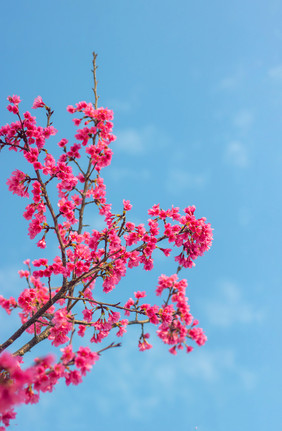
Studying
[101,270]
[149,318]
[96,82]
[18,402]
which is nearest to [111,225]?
[101,270]

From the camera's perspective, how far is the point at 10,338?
7051mm

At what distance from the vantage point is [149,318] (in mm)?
6891

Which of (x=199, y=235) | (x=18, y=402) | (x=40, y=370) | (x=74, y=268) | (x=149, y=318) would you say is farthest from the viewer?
(x=199, y=235)

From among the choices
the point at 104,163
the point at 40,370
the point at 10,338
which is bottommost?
the point at 40,370

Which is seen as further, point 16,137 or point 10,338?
point 16,137

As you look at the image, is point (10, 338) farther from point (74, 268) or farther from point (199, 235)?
point (199, 235)

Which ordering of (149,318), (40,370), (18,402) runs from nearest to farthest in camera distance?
(18,402) → (40,370) → (149,318)

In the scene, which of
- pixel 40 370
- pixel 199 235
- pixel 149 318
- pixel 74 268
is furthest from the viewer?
pixel 199 235

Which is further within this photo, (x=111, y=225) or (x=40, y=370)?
(x=111, y=225)

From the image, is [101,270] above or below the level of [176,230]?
below

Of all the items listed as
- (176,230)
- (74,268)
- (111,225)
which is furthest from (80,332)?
(176,230)

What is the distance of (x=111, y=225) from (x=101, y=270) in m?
1.00

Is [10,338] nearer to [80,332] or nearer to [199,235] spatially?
[80,332]

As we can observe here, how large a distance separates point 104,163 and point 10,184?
6.59 ft
